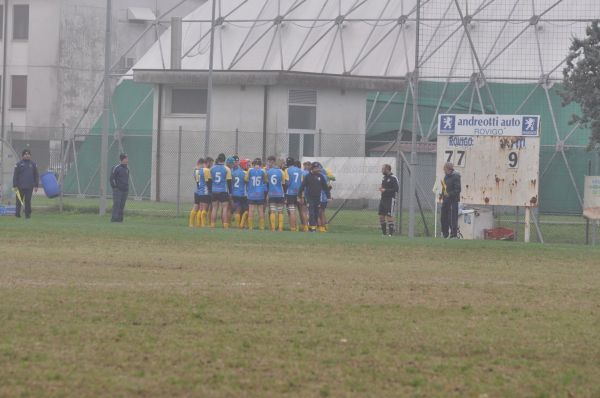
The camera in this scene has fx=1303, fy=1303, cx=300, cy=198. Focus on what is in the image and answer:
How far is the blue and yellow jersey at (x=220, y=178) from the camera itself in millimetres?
31139

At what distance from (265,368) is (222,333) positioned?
163 centimetres

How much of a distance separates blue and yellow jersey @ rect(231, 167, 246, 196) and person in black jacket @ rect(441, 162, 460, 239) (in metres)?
4.99

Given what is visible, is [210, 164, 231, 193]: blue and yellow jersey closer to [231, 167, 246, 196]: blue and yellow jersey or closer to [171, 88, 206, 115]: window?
[231, 167, 246, 196]: blue and yellow jersey

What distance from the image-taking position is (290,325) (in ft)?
38.7

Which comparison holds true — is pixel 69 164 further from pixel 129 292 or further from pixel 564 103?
pixel 129 292

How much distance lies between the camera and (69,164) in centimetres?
4869

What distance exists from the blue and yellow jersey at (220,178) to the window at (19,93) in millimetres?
38173

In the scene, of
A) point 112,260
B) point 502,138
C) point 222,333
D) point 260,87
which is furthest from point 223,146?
point 222,333

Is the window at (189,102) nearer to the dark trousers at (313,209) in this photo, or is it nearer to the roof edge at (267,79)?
the roof edge at (267,79)

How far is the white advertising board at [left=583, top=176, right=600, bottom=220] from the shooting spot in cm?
2854

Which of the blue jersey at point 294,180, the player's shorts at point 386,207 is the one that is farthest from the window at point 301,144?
the player's shorts at point 386,207

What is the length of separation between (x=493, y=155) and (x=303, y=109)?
16038mm

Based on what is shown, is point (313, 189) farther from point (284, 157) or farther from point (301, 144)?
point (301, 144)

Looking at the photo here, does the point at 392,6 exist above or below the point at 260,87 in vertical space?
above
